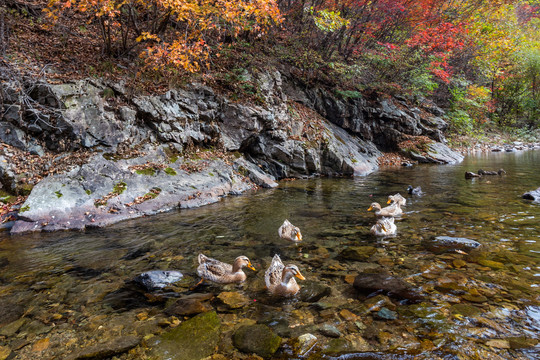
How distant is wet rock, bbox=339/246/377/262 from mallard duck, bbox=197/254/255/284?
76.9 inches

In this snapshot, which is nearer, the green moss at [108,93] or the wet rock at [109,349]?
the wet rock at [109,349]

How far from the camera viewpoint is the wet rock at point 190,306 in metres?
3.69

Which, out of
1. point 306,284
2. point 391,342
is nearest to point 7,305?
point 306,284

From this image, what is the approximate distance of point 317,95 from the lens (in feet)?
71.5

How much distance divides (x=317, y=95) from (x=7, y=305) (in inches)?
833

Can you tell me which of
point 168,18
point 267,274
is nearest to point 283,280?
point 267,274

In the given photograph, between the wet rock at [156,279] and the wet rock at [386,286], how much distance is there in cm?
293

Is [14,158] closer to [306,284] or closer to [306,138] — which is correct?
[306,284]

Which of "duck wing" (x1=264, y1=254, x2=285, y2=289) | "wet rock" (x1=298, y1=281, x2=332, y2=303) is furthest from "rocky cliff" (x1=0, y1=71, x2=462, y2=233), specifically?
"wet rock" (x1=298, y1=281, x2=332, y2=303)

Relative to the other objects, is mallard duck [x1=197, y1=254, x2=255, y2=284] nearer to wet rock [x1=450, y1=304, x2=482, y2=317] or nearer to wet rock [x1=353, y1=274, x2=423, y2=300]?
wet rock [x1=353, y1=274, x2=423, y2=300]

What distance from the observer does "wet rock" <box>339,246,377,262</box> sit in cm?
526

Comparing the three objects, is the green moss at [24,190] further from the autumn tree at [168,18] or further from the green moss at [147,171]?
the autumn tree at [168,18]

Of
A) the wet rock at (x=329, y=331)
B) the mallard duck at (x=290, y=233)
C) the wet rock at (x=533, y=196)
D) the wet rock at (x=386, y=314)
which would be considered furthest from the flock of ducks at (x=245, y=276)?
the wet rock at (x=533, y=196)

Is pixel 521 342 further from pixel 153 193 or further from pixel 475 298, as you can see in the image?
pixel 153 193
